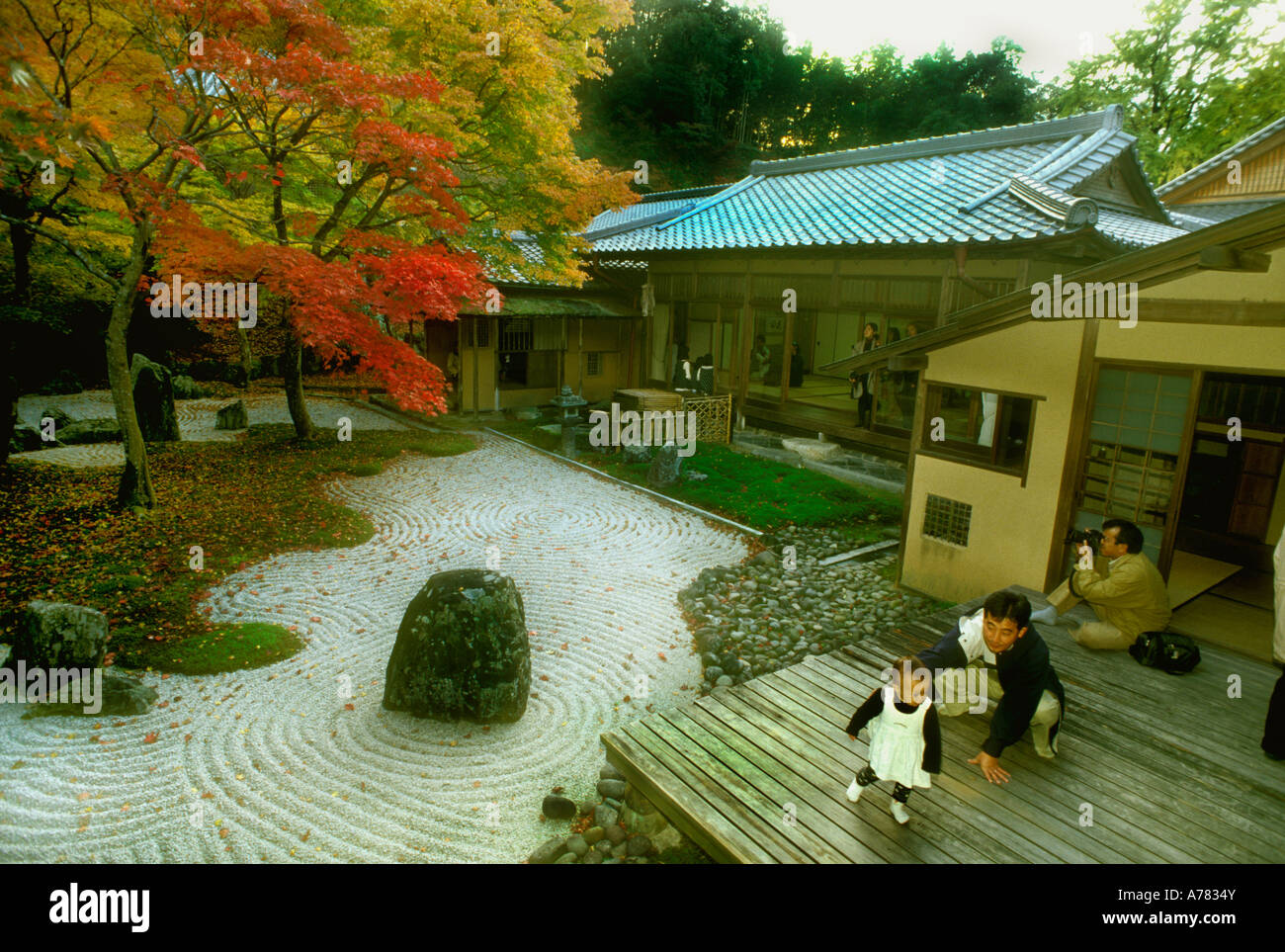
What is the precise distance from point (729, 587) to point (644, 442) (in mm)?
7190

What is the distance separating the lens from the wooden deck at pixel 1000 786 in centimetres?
438

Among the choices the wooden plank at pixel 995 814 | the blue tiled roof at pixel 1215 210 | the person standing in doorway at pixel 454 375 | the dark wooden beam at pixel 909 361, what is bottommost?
the wooden plank at pixel 995 814

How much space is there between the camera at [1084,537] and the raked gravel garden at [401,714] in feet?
6.69

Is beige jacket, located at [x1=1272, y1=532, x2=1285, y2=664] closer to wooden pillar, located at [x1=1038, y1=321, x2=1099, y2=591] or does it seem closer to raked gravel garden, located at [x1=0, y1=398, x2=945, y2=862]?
wooden pillar, located at [x1=1038, y1=321, x2=1099, y2=591]

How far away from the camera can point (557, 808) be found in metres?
5.41

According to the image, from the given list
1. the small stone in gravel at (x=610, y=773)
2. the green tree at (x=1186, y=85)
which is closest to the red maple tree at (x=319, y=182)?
the small stone in gravel at (x=610, y=773)

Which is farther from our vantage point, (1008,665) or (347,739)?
(347,739)

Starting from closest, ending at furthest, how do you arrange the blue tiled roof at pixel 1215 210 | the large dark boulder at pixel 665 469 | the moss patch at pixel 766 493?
1. the moss patch at pixel 766 493
2. the large dark boulder at pixel 665 469
3. the blue tiled roof at pixel 1215 210

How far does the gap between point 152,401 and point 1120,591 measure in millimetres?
18180

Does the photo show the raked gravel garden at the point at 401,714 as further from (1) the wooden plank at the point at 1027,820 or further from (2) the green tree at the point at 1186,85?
(2) the green tree at the point at 1186,85

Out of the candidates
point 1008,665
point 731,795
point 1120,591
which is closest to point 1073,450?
point 1120,591

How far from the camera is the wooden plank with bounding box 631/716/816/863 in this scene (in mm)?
4410

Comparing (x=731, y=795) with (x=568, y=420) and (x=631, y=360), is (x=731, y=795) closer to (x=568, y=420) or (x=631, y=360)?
(x=568, y=420)

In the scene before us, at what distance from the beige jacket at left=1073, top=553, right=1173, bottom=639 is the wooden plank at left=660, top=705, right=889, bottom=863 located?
347 centimetres
